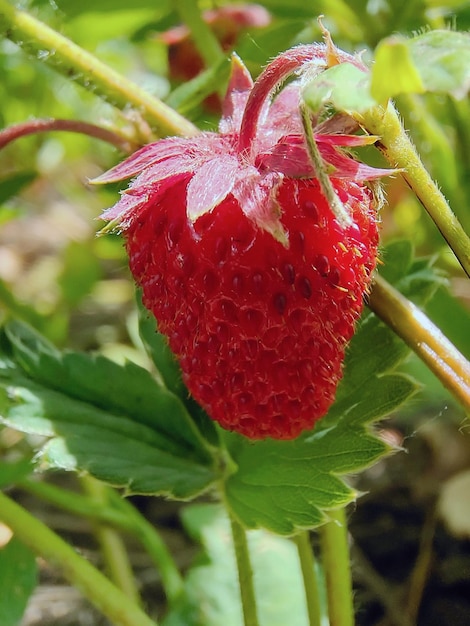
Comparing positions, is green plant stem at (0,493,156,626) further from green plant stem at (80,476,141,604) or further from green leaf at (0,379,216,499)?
green plant stem at (80,476,141,604)

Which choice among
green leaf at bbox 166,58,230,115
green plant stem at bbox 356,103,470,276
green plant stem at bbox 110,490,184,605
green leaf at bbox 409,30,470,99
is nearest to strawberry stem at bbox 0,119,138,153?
green leaf at bbox 166,58,230,115

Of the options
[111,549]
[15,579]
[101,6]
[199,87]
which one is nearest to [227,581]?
[111,549]

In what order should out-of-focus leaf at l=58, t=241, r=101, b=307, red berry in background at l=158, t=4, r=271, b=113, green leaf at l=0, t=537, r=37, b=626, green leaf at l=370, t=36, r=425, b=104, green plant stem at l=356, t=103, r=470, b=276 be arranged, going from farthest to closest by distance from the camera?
out-of-focus leaf at l=58, t=241, r=101, b=307
red berry in background at l=158, t=4, r=271, b=113
green leaf at l=0, t=537, r=37, b=626
green plant stem at l=356, t=103, r=470, b=276
green leaf at l=370, t=36, r=425, b=104

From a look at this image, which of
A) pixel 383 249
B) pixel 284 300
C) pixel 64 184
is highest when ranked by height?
pixel 284 300

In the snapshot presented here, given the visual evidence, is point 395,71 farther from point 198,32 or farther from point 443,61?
point 198,32

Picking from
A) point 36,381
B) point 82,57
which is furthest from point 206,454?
point 82,57

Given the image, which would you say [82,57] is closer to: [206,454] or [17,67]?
[206,454]

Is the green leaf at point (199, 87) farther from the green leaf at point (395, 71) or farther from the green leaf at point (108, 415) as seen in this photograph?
the green leaf at point (395, 71)
